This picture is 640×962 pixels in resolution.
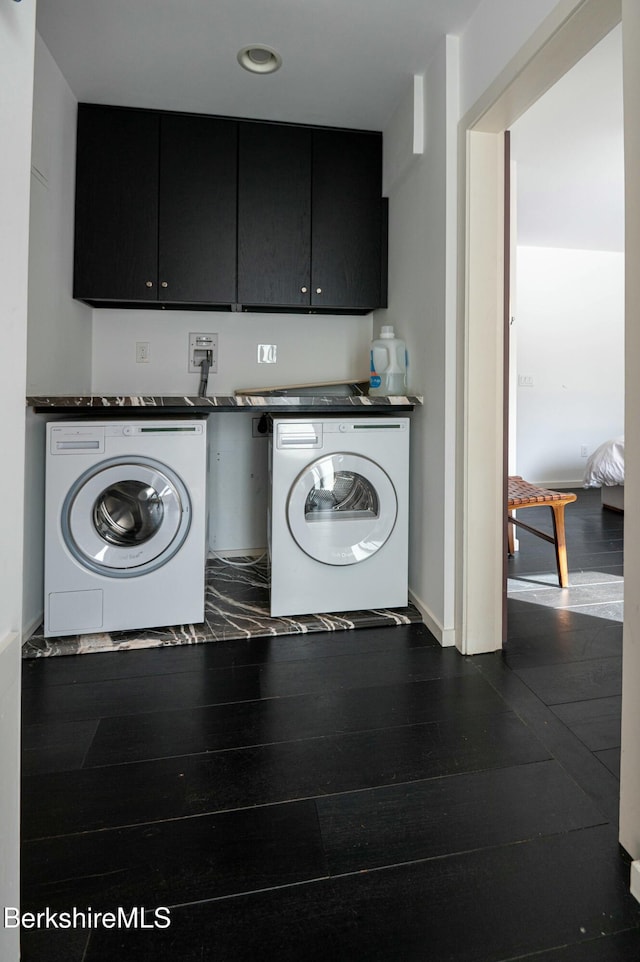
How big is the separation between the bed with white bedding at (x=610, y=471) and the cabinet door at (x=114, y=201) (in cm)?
351

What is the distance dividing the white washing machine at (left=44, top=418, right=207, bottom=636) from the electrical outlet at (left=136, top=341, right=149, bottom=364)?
102 centimetres

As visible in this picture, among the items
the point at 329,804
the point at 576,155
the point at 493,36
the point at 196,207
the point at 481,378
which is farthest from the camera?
the point at 576,155

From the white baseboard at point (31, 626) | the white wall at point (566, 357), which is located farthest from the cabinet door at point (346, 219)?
the white wall at point (566, 357)

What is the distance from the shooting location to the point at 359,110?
2.45 meters

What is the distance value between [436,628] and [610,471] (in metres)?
2.72

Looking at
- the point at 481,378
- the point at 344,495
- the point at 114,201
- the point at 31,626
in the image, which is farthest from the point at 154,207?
the point at 31,626

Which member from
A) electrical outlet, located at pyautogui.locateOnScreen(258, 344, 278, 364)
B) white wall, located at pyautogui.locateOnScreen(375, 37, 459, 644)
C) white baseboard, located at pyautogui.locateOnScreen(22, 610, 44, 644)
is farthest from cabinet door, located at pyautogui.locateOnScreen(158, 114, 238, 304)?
white baseboard, located at pyautogui.locateOnScreen(22, 610, 44, 644)

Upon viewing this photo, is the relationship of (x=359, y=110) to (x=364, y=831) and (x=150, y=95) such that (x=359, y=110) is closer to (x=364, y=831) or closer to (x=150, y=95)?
(x=150, y=95)

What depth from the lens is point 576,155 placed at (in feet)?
10.1

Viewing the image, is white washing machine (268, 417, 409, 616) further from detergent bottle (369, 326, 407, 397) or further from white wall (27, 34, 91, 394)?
white wall (27, 34, 91, 394)

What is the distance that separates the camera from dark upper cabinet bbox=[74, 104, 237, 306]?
243cm

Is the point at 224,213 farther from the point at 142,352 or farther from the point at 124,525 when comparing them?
the point at 124,525

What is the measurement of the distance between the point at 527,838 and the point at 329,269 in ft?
7.99

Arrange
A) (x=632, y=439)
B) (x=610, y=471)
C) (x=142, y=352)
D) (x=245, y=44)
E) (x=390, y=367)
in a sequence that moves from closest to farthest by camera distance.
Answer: (x=632, y=439)
(x=245, y=44)
(x=390, y=367)
(x=142, y=352)
(x=610, y=471)
